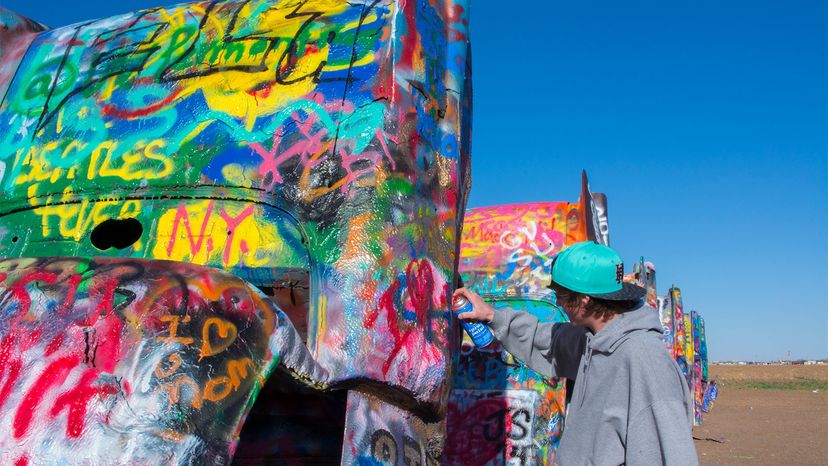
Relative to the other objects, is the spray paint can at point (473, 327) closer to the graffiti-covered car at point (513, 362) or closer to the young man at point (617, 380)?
the young man at point (617, 380)

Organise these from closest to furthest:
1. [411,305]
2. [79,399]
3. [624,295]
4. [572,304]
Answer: [79,399] → [624,295] → [572,304] → [411,305]

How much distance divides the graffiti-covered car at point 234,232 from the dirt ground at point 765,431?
10.2 metres

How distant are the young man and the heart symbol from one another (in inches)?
46.9

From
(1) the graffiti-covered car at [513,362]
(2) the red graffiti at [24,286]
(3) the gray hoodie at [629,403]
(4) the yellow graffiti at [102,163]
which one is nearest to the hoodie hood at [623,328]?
(3) the gray hoodie at [629,403]

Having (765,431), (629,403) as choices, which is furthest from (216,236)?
(765,431)

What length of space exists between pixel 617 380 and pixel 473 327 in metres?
1.17

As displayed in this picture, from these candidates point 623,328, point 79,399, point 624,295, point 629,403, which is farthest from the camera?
point 624,295

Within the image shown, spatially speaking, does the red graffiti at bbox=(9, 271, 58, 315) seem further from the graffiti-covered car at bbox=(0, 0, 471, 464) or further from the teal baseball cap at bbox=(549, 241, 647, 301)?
the teal baseball cap at bbox=(549, 241, 647, 301)

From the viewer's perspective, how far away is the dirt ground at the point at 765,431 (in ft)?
41.9

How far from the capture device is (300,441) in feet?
11.6

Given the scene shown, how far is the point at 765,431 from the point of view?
1719 centimetres

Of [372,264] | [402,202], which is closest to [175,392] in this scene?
[372,264]

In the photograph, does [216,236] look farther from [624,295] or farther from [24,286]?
[624,295]

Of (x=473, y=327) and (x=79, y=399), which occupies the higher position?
(x=473, y=327)
